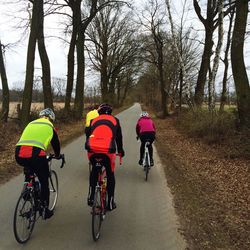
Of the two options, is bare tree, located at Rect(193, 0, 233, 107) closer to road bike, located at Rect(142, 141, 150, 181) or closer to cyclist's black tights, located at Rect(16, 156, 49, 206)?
road bike, located at Rect(142, 141, 150, 181)

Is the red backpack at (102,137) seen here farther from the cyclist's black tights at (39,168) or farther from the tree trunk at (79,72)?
the tree trunk at (79,72)

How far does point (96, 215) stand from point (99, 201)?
0.23 m

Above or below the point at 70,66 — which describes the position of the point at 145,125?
below

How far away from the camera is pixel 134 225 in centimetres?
586

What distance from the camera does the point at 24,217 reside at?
4.96m

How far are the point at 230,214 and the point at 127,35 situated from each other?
40246 millimetres

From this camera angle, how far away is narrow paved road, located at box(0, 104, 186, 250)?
199 inches

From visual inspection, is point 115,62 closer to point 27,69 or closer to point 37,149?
point 27,69

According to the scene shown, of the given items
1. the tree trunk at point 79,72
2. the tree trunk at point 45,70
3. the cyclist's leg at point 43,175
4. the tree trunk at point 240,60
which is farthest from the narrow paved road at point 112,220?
the tree trunk at point 79,72

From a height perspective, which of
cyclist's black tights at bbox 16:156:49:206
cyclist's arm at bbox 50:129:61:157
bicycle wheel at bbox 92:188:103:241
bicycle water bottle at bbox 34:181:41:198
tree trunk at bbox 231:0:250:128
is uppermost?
tree trunk at bbox 231:0:250:128

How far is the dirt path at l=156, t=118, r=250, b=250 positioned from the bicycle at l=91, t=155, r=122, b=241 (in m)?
1.41

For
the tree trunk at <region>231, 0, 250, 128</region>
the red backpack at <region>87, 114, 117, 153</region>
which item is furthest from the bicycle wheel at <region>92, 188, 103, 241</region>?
the tree trunk at <region>231, 0, 250, 128</region>

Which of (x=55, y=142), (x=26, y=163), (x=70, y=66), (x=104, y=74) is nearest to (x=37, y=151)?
(x=26, y=163)

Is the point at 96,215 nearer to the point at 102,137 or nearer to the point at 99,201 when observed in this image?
the point at 99,201
